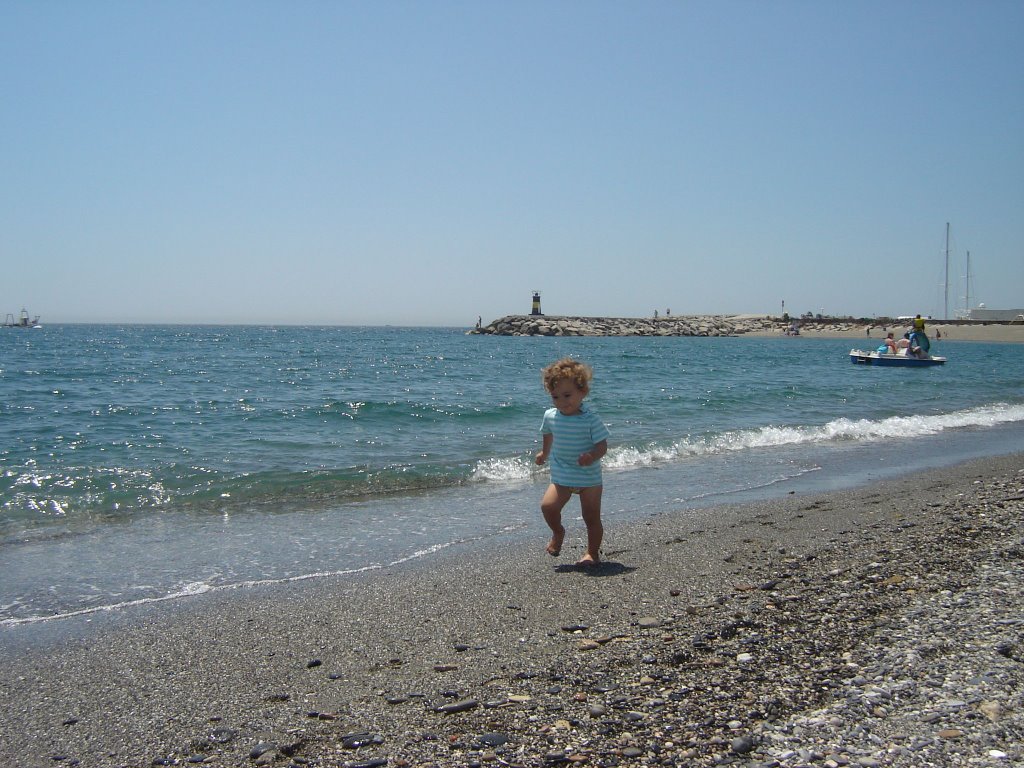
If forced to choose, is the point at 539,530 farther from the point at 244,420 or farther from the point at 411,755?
the point at 244,420

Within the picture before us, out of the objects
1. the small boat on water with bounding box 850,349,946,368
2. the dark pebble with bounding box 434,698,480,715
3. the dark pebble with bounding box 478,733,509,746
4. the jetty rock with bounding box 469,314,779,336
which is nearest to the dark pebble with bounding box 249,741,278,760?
the dark pebble with bounding box 434,698,480,715

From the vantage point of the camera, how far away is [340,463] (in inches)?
442

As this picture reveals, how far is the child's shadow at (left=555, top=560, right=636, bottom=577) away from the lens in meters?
5.78

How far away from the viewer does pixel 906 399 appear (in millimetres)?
22812

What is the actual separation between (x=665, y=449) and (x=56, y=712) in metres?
10.4

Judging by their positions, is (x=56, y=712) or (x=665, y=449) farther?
(x=665, y=449)

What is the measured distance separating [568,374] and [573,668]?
2.71m

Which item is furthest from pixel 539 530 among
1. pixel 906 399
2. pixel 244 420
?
pixel 906 399

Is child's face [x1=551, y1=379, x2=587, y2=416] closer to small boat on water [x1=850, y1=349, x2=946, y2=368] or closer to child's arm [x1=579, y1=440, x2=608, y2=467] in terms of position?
child's arm [x1=579, y1=440, x2=608, y2=467]

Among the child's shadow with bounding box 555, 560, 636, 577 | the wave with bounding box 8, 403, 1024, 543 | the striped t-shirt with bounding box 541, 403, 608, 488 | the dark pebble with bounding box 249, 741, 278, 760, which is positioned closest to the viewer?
the dark pebble with bounding box 249, 741, 278, 760

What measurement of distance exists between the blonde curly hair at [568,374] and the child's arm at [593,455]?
17.3 inches

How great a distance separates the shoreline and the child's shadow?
4cm

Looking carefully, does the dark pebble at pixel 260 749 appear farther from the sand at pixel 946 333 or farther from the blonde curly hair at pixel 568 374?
the sand at pixel 946 333

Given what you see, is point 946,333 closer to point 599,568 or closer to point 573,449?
point 573,449
